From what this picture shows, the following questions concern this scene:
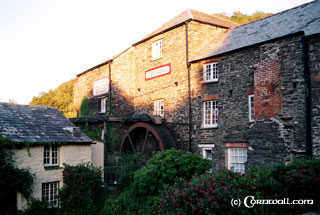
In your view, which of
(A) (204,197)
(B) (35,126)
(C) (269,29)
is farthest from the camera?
(C) (269,29)

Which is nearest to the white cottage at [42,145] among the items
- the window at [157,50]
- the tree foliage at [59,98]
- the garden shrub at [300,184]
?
the window at [157,50]

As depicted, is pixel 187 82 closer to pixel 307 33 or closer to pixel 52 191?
pixel 307 33

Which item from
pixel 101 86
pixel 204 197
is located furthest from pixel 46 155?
pixel 101 86

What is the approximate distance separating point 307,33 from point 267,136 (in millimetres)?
4227

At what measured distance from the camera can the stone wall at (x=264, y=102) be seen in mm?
11633

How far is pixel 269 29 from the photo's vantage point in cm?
1436

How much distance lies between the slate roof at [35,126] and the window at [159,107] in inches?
214

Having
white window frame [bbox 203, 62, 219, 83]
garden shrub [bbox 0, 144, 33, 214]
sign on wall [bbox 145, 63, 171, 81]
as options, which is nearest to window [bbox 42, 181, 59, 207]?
garden shrub [bbox 0, 144, 33, 214]

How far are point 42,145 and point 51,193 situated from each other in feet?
7.03

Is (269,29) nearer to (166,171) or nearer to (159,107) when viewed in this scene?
(159,107)

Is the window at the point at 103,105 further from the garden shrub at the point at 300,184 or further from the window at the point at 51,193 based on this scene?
the garden shrub at the point at 300,184

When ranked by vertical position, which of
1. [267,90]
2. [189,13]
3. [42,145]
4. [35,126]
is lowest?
[42,145]

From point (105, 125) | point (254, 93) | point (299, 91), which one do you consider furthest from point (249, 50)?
point (105, 125)

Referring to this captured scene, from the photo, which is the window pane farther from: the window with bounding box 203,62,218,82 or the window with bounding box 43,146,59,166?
the window with bounding box 203,62,218,82
